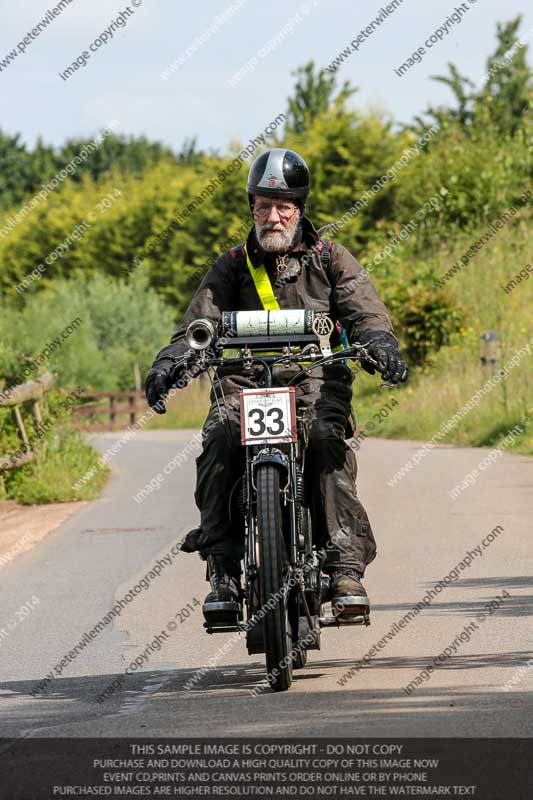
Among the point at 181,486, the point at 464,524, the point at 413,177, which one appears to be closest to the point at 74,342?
the point at 413,177

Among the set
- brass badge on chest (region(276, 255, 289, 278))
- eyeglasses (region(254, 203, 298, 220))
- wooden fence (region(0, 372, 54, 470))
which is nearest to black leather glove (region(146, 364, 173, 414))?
brass badge on chest (region(276, 255, 289, 278))

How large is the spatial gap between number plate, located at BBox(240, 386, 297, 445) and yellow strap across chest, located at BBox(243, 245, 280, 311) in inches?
26.5

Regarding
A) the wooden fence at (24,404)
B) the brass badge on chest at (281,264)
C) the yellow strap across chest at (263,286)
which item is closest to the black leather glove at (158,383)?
the yellow strap across chest at (263,286)

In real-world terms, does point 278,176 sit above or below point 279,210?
above

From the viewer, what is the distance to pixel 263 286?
23.6 feet

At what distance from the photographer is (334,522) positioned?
22.8 ft

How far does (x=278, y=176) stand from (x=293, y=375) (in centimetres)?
92

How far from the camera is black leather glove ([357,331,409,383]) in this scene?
6.75m

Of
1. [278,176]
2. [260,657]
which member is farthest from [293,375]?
[260,657]

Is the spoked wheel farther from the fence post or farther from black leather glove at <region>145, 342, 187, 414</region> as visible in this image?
the fence post

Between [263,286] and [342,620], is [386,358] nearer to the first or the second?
[263,286]
